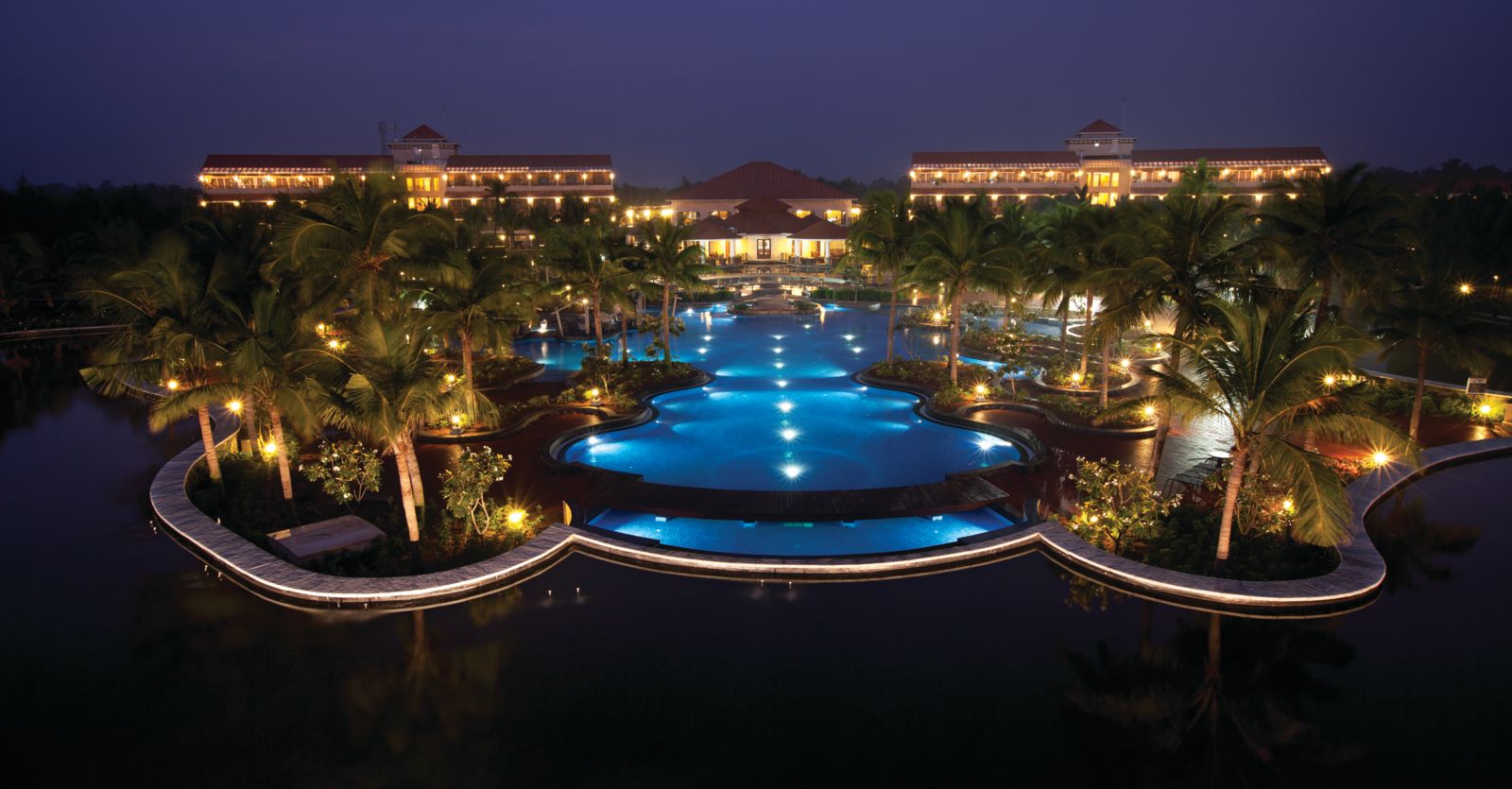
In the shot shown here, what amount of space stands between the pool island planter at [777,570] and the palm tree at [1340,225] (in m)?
6.68

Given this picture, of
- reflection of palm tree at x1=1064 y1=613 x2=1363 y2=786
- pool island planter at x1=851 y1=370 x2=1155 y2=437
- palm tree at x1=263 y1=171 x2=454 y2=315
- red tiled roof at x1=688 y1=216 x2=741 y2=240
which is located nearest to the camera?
reflection of palm tree at x1=1064 y1=613 x2=1363 y2=786

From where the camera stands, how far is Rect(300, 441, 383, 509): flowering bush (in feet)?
42.0

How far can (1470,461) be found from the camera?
16531 millimetres

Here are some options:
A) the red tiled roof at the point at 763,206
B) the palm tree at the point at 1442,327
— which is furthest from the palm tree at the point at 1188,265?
the red tiled roof at the point at 763,206

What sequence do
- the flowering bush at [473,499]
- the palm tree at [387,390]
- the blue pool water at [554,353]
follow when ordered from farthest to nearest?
1. the blue pool water at [554,353]
2. the flowering bush at [473,499]
3. the palm tree at [387,390]

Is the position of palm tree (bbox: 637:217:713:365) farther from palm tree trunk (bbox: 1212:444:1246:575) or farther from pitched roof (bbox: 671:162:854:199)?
pitched roof (bbox: 671:162:854:199)

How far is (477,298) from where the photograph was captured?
19547mm

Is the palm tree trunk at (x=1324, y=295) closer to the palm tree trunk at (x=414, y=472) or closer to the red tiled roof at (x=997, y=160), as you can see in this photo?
the palm tree trunk at (x=414, y=472)

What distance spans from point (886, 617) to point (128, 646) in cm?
949

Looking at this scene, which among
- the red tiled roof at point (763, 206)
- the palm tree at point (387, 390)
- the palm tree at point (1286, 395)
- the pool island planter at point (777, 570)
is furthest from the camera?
the red tiled roof at point (763, 206)

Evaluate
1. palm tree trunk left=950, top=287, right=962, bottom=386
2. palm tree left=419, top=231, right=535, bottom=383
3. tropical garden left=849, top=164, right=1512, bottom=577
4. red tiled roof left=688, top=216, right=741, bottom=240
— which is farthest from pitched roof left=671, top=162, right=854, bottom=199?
palm tree left=419, top=231, right=535, bottom=383

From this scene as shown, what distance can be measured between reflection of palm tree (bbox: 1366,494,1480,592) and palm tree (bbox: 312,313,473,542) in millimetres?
13931

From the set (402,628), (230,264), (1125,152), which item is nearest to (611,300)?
(230,264)

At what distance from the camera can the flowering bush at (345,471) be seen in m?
12.8
